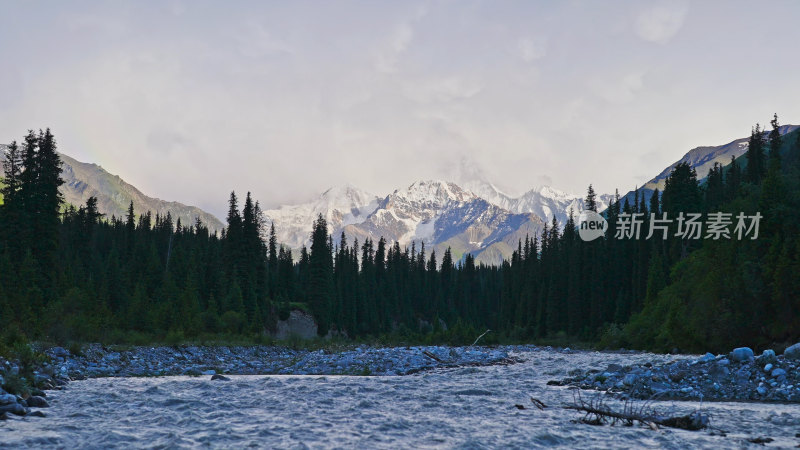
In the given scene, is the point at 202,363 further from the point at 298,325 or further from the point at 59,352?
the point at 298,325

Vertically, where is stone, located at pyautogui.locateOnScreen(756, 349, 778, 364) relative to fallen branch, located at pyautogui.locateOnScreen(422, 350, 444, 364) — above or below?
above

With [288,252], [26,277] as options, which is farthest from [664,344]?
[288,252]

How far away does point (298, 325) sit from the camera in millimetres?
79625

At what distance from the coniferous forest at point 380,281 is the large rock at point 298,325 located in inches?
45.5

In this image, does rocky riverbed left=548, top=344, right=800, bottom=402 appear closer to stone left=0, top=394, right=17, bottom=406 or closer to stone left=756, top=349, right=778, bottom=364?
stone left=756, top=349, right=778, bottom=364

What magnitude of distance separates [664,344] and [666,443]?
39.9 m

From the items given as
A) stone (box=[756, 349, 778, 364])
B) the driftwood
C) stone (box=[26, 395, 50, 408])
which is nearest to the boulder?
stone (box=[756, 349, 778, 364])

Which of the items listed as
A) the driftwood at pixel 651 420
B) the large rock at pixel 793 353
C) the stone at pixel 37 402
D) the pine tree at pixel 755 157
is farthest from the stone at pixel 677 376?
the pine tree at pixel 755 157

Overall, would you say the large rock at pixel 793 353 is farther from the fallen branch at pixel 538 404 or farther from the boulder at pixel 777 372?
the fallen branch at pixel 538 404

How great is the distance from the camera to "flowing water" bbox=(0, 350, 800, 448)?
11.8 m

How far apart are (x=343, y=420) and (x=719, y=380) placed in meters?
13.4

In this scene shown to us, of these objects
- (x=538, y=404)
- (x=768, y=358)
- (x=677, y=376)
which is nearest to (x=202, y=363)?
(x=538, y=404)

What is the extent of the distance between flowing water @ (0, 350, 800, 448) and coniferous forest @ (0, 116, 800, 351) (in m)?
16.7

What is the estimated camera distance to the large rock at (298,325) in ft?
252
